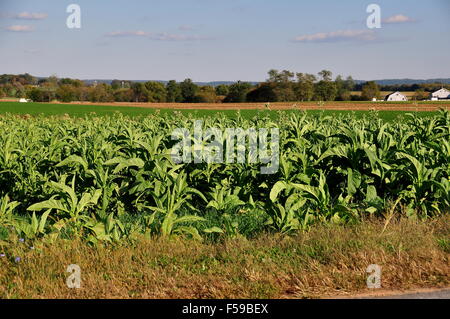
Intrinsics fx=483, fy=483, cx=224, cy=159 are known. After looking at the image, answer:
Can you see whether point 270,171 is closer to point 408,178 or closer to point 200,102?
point 408,178

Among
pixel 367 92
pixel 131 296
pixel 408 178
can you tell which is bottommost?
pixel 131 296

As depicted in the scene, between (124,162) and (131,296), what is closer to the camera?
(131,296)

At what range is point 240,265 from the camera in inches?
175

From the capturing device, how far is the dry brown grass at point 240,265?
4094 mm

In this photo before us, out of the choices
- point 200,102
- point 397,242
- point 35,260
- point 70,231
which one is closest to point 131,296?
point 35,260

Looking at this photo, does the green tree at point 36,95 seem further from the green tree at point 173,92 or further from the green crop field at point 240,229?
the green crop field at point 240,229

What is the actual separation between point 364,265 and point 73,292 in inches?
101

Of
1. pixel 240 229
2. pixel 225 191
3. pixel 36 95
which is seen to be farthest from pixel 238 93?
pixel 240 229

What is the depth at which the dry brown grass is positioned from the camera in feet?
13.4

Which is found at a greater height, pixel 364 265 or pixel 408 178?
pixel 408 178

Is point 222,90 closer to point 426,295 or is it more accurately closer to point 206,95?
point 206,95

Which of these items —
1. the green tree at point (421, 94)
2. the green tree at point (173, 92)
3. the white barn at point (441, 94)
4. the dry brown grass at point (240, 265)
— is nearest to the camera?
the dry brown grass at point (240, 265)

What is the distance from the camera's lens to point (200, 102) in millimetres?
84125

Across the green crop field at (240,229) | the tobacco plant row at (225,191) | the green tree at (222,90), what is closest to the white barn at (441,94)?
the green tree at (222,90)
